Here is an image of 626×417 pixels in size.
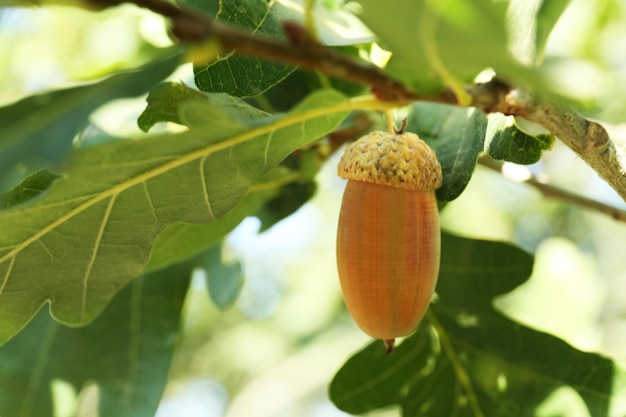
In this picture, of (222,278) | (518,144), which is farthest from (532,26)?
(222,278)

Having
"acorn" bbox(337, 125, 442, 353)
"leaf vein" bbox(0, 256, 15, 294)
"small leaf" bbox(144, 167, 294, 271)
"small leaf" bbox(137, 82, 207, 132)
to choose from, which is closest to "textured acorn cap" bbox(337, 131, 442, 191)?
"acorn" bbox(337, 125, 442, 353)

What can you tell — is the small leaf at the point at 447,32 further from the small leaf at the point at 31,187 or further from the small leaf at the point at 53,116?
the small leaf at the point at 31,187

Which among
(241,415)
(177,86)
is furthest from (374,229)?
(241,415)

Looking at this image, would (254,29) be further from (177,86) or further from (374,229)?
(374,229)

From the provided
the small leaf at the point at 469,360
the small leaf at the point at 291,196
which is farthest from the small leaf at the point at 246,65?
the small leaf at the point at 469,360

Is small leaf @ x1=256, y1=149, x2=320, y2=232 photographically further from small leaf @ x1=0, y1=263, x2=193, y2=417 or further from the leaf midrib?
the leaf midrib

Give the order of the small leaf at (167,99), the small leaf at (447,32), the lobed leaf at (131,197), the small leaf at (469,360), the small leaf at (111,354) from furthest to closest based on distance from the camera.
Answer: the small leaf at (111,354) < the small leaf at (469,360) < the small leaf at (167,99) < the lobed leaf at (131,197) < the small leaf at (447,32)

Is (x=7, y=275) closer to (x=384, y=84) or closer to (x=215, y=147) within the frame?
(x=215, y=147)

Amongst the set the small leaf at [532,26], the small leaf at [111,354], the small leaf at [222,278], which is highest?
the small leaf at [532,26]
